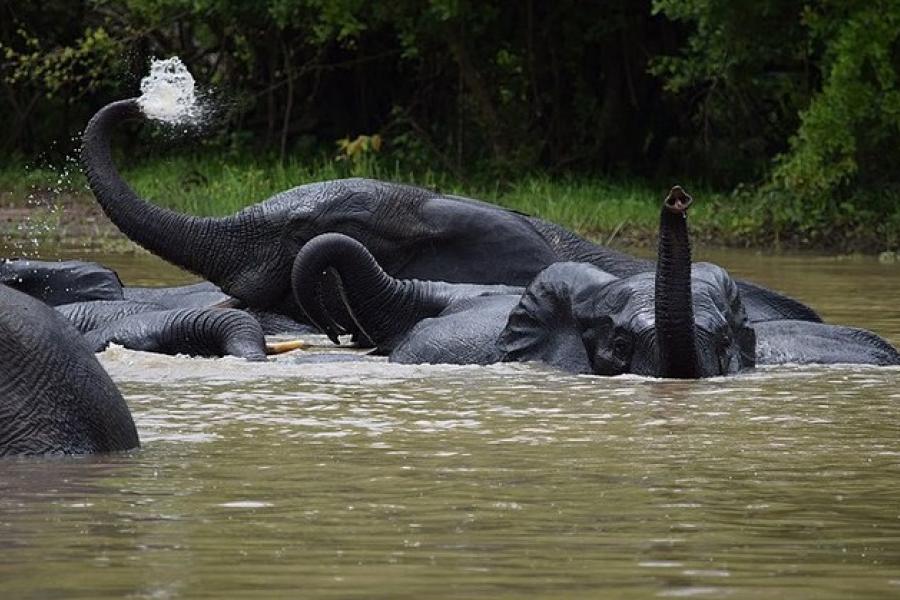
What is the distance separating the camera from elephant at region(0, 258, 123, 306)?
11.5 metres

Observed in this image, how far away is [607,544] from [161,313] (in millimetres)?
5929

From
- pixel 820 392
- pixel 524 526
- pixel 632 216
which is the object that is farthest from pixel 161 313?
pixel 632 216

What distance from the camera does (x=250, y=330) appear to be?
395 inches

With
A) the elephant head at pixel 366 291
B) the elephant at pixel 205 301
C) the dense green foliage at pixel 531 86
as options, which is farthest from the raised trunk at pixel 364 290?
the dense green foliage at pixel 531 86

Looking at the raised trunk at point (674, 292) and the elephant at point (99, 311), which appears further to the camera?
the elephant at point (99, 311)

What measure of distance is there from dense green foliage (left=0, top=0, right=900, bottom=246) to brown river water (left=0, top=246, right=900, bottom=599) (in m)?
11.0

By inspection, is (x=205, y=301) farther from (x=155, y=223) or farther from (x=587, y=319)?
(x=587, y=319)

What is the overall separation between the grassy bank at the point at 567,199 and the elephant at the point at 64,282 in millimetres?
7671

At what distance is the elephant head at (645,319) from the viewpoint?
8.63m

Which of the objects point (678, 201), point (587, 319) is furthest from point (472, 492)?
point (587, 319)

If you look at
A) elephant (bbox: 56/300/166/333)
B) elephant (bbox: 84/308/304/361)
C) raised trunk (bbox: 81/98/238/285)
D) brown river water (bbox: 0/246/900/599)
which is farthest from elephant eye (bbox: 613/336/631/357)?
Answer: raised trunk (bbox: 81/98/238/285)

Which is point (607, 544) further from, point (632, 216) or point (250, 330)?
point (632, 216)

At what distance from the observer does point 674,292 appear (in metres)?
8.61

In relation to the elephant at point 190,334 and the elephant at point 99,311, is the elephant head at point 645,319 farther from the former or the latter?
the elephant at point 99,311
